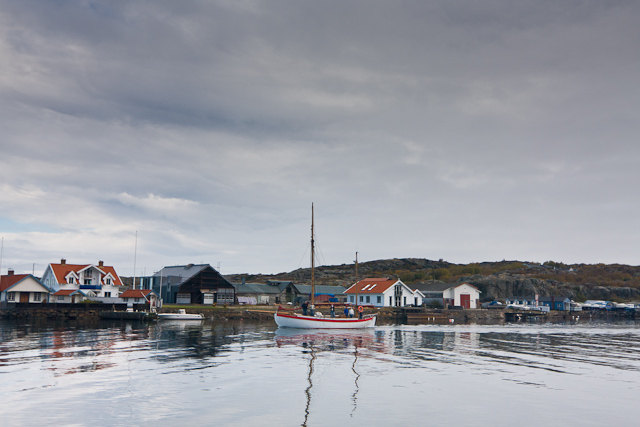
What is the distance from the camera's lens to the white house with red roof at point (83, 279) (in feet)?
310

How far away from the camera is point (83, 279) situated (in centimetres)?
9762

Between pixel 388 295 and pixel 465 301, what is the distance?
23.7 m

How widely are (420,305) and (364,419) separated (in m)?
106

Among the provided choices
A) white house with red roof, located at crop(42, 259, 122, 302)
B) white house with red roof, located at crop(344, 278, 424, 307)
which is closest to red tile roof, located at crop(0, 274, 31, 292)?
white house with red roof, located at crop(42, 259, 122, 302)

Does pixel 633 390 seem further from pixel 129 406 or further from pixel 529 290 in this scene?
pixel 529 290

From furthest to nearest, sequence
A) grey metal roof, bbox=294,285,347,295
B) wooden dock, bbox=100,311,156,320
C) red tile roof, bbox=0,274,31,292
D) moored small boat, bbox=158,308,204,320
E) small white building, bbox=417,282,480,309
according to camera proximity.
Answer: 1. grey metal roof, bbox=294,285,347,295
2. small white building, bbox=417,282,480,309
3. red tile roof, bbox=0,274,31,292
4. moored small boat, bbox=158,308,204,320
5. wooden dock, bbox=100,311,156,320

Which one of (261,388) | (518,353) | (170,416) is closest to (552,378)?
(518,353)

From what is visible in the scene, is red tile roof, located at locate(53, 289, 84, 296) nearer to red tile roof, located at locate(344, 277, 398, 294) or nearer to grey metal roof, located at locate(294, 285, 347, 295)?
grey metal roof, located at locate(294, 285, 347, 295)

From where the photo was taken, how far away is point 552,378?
27.4 metres

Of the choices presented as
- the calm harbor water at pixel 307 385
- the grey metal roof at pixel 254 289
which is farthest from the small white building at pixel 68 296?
the calm harbor water at pixel 307 385

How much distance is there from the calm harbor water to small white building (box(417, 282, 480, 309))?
83480 millimetres

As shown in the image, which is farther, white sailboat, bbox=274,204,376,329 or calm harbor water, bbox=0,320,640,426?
white sailboat, bbox=274,204,376,329

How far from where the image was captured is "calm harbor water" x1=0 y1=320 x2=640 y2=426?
18531 millimetres

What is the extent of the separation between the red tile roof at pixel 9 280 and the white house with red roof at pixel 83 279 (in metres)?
5.89
